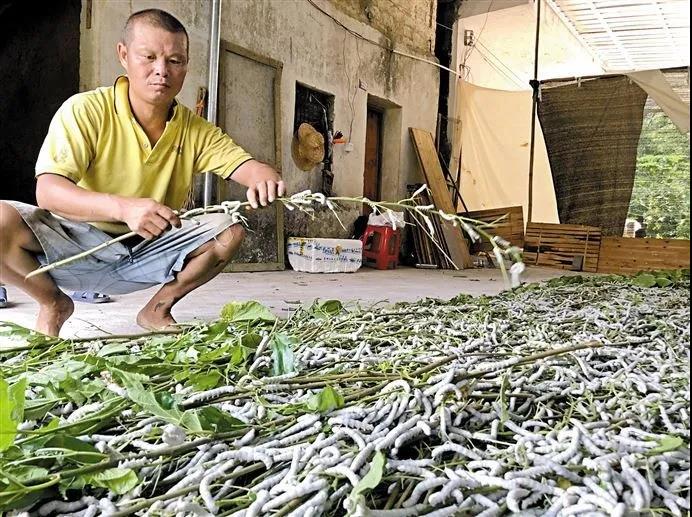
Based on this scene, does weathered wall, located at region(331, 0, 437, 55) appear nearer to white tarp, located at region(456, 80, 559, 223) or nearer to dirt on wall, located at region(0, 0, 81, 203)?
white tarp, located at region(456, 80, 559, 223)

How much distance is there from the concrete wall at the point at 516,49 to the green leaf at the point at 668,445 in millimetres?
8794

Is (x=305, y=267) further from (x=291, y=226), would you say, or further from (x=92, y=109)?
(x=92, y=109)

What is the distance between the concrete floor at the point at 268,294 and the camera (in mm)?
2172

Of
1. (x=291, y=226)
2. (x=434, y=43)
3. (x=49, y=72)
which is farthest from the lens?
(x=434, y=43)

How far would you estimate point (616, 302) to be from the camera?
2348mm

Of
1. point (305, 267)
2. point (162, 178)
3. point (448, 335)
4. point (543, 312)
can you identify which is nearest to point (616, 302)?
point (543, 312)

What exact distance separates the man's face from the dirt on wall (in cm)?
294

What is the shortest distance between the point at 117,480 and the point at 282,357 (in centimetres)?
46

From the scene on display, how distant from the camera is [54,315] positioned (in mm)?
1808

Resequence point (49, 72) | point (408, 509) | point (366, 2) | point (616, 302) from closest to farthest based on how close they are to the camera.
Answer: point (408, 509) → point (616, 302) → point (49, 72) → point (366, 2)

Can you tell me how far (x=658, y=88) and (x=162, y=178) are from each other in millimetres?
6889

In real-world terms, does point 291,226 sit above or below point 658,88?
below

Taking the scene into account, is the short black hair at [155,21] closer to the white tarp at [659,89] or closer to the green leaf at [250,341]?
the green leaf at [250,341]

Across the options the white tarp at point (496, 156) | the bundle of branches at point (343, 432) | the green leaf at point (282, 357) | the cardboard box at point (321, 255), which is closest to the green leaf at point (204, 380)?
the bundle of branches at point (343, 432)
